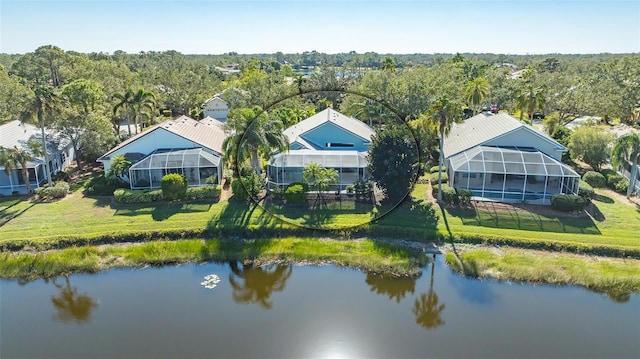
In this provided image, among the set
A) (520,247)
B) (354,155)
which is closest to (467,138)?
(354,155)

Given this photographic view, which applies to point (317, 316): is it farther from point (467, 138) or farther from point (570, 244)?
point (467, 138)

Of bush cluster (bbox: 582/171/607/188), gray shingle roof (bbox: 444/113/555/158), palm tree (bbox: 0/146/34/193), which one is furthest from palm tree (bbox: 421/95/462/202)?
palm tree (bbox: 0/146/34/193)

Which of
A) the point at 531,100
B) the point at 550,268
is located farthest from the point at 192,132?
the point at 531,100

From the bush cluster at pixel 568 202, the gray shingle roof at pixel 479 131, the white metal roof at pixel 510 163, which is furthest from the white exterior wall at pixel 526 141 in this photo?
the bush cluster at pixel 568 202

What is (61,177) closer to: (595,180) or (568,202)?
(568,202)

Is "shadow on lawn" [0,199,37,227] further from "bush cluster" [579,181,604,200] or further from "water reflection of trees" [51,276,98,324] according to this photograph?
"bush cluster" [579,181,604,200]

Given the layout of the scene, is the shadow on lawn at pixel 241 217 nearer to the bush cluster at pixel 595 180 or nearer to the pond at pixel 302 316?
the pond at pixel 302 316
